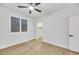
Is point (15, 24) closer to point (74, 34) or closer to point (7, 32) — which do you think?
point (7, 32)

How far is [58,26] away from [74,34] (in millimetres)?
312

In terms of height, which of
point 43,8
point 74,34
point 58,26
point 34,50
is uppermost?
point 43,8

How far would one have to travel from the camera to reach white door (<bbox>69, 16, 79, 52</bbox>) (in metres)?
1.55

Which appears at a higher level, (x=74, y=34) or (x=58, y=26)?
(x=58, y=26)

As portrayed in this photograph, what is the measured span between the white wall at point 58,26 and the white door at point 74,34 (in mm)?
62

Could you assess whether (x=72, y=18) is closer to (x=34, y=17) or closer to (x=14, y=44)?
(x=34, y=17)

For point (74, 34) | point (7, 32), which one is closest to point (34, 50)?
point (7, 32)

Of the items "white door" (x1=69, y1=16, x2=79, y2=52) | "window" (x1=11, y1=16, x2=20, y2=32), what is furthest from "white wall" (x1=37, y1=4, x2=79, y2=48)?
"window" (x1=11, y1=16, x2=20, y2=32)

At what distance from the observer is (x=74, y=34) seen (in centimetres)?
159

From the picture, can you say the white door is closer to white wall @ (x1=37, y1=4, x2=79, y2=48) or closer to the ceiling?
white wall @ (x1=37, y1=4, x2=79, y2=48)

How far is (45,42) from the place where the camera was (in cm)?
167

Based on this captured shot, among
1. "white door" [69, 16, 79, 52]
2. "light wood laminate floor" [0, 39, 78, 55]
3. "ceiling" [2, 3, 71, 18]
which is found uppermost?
"ceiling" [2, 3, 71, 18]

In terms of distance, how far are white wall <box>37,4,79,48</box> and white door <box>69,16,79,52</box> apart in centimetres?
6

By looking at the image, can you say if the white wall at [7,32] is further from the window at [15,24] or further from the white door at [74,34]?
the white door at [74,34]
